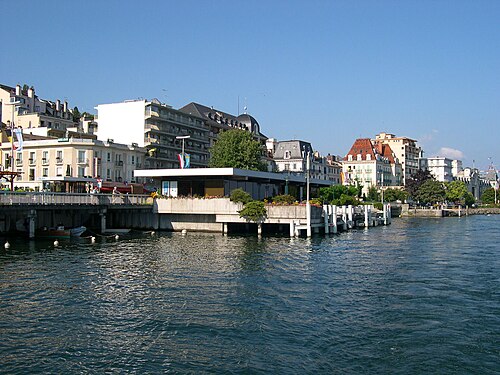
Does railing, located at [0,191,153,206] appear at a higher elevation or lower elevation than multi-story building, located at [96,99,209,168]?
lower

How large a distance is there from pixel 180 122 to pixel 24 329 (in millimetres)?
91748

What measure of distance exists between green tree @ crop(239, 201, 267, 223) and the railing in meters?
13.6

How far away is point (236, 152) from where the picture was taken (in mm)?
96812

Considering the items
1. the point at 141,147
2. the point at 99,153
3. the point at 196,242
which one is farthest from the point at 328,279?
the point at 141,147

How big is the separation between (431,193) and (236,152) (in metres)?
76.0

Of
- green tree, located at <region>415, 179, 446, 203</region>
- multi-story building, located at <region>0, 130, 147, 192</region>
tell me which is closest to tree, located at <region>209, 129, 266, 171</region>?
multi-story building, located at <region>0, 130, 147, 192</region>

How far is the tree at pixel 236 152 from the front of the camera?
316 ft

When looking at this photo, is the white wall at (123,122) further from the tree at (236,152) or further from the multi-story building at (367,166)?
the multi-story building at (367,166)

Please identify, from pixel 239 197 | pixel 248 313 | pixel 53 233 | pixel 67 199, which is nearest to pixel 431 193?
pixel 239 197

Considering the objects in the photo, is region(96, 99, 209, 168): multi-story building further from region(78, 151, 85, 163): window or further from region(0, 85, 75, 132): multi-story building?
region(78, 151, 85, 163): window

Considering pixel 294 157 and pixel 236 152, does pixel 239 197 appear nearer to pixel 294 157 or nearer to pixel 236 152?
pixel 236 152

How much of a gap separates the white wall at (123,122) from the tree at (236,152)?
16431 millimetres

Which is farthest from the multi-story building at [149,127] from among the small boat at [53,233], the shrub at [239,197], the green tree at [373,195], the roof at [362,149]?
the roof at [362,149]

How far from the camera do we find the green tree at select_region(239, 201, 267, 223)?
205 ft
